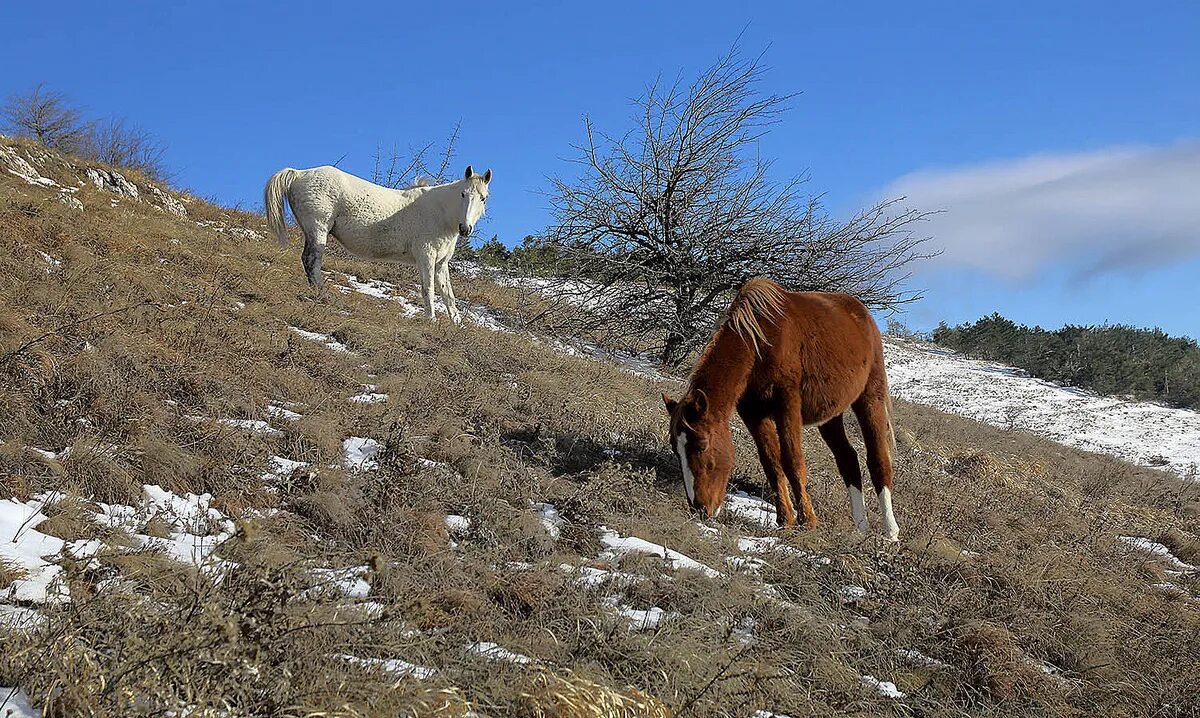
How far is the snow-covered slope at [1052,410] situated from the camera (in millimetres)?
15984

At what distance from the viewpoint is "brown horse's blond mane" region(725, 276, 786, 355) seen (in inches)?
253

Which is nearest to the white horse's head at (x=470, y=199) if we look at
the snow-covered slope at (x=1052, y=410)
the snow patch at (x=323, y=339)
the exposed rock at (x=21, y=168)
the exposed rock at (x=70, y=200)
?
the snow patch at (x=323, y=339)

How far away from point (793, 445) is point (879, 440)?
1.25 metres

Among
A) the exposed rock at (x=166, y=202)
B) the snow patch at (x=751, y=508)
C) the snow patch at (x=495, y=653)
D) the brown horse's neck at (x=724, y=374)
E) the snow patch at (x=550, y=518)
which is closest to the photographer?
the snow patch at (x=495, y=653)

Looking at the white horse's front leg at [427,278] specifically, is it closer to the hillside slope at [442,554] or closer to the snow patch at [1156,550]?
the hillside slope at [442,554]

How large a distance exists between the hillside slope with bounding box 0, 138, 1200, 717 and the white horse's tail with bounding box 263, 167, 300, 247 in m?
1.69

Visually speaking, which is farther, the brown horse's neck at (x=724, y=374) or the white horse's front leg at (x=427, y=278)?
the white horse's front leg at (x=427, y=278)

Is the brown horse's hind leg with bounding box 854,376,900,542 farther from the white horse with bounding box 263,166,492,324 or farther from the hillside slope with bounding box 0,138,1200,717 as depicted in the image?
the white horse with bounding box 263,166,492,324

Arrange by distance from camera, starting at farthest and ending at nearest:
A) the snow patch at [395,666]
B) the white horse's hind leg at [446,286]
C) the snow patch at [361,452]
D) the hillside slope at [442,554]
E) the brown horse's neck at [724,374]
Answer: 1. the white horse's hind leg at [446,286]
2. the brown horse's neck at [724,374]
3. the snow patch at [361,452]
4. the snow patch at [395,666]
5. the hillside slope at [442,554]

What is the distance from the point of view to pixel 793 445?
251 inches

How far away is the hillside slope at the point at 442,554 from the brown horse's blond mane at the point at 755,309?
1.40 meters

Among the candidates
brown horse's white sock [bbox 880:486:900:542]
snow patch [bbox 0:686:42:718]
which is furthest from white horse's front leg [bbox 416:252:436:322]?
snow patch [bbox 0:686:42:718]

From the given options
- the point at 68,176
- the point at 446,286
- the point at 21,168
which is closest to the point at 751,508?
the point at 446,286

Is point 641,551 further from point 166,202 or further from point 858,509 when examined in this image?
point 166,202
